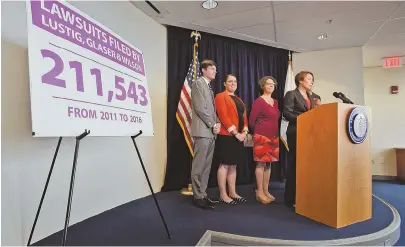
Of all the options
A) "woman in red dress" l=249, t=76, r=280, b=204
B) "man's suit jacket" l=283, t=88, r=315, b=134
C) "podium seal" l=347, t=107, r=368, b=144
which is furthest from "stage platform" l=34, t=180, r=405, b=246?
"man's suit jacket" l=283, t=88, r=315, b=134

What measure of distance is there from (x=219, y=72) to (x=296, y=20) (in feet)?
3.69

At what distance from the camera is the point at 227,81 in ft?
8.55

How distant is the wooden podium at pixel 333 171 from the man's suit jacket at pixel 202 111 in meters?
0.79

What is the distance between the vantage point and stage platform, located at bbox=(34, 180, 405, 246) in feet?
5.24

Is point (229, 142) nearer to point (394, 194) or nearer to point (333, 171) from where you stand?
point (333, 171)

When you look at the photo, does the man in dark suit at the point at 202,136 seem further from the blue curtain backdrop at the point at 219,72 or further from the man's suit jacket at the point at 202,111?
the blue curtain backdrop at the point at 219,72

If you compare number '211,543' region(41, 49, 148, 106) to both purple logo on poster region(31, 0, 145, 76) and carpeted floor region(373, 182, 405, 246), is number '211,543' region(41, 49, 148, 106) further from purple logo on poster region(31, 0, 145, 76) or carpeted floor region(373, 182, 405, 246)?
carpeted floor region(373, 182, 405, 246)

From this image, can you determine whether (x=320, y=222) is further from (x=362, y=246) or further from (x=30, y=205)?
(x=30, y=205)

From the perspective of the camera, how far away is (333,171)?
1.80 metres

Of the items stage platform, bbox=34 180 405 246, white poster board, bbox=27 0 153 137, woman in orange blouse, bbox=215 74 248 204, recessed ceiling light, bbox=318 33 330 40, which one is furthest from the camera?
recessed ceiling light, bbox=318 33 330 40

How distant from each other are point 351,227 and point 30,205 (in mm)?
2083

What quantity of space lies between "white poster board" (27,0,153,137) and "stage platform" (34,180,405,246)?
2.26 feet

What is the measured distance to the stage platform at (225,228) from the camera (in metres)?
1.60

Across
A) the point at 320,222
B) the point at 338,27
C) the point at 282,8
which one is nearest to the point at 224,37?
the point at 282,8
